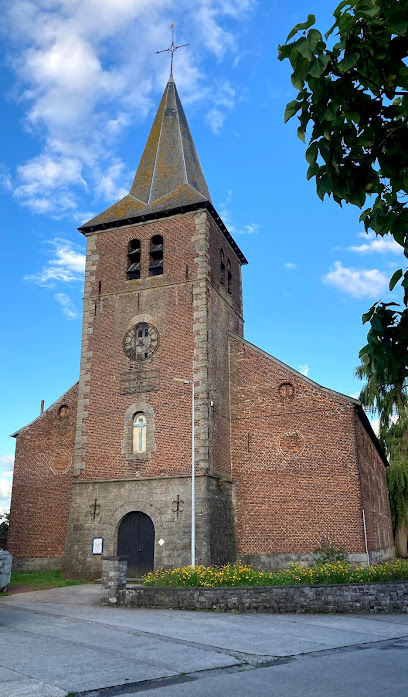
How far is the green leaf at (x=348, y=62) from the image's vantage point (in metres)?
3.61

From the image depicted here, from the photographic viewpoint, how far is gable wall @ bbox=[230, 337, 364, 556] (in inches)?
782

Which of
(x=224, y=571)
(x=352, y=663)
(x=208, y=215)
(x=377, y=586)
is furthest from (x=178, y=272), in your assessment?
(x=352, y=663)

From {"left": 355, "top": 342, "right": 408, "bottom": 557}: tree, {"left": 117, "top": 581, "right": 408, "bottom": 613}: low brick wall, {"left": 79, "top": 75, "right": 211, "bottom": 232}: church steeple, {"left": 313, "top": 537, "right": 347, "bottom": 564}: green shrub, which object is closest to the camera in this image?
{"left": 117, "top": 581, "right": 408, "bottom": 613}: low brick wall

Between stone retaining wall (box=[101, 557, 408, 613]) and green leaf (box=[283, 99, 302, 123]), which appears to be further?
stone retaining wall (box=[101, 557, 408, 613])

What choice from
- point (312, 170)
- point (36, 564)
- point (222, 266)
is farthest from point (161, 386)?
point (312, 170)

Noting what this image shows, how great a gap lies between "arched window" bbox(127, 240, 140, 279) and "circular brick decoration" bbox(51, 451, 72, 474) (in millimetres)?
7896

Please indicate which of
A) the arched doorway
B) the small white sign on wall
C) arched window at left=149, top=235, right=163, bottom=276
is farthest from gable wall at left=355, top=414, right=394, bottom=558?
arched window at left=149, top=235, right=163, bottom=276

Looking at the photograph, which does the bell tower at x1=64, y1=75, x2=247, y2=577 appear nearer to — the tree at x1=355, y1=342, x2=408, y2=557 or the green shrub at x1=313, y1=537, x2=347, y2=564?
the green shrub at x1=313, y1=537, x2=347, y2=564

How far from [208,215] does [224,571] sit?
14225 millimetres

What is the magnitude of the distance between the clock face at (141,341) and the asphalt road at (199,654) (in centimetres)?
1080

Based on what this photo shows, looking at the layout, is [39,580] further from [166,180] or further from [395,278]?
[395,278]

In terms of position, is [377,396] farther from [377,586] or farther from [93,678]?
[93,678]

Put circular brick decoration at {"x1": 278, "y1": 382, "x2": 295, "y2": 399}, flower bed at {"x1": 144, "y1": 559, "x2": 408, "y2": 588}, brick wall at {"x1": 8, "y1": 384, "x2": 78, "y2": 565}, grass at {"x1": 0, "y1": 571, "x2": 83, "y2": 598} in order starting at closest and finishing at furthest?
flower bed at {"x1": 144, "y1": 559, "x2": 408, "y2": 588} < grass at {"x1": 0, "y1": 571, "x2": 83, "y2": 598} < circular brick decoration at {"x1": 278, "y1": 382, "x2": 295, "y2": 399} < brick wall at {"x1": 8, "y1": 384, "x2": 78, "y2": 565}

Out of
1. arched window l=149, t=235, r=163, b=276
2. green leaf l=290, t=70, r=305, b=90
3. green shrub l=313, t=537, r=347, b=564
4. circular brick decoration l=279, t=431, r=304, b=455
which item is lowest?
green shrub l=313, t=537, r=347, b=564
